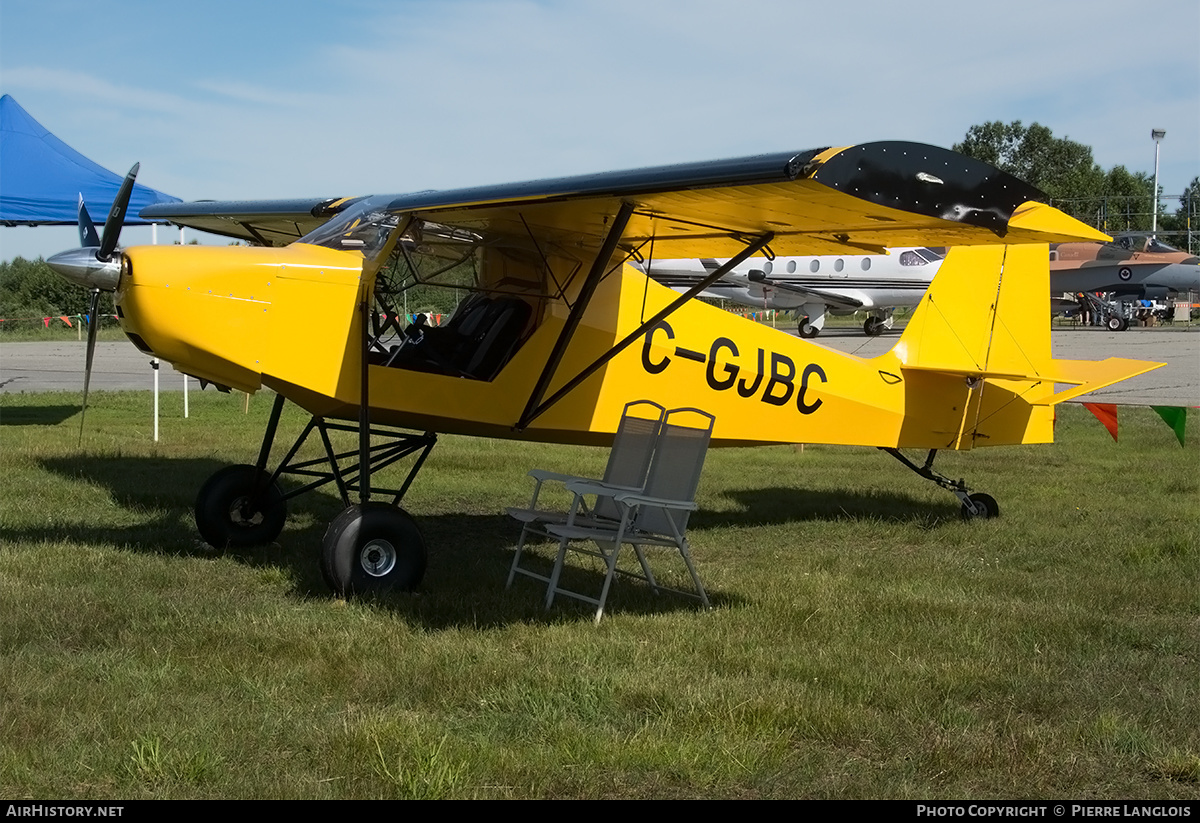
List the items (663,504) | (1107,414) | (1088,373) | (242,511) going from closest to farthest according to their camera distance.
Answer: (663,504) → (242,511) → (1088,373) → (1107,414)

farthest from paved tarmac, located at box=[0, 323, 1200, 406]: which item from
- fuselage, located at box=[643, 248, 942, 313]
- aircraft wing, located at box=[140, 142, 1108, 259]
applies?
aircraft wing, located at box=[140, 142, 1108, 259]

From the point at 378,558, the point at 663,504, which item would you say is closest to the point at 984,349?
the point at 663,504

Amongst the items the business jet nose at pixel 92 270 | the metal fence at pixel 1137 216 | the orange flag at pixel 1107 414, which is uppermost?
the metal fence at pixel 1137 216

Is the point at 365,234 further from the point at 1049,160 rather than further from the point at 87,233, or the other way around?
the point at 1049,160

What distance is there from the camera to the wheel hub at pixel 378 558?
21.5ft

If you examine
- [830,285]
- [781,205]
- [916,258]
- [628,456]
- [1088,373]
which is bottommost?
[628,456]

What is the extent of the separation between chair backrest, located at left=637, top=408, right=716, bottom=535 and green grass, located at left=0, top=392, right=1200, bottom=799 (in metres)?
0.50

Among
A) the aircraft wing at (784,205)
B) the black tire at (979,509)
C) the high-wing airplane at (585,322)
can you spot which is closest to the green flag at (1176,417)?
the high-wing airplane at (585,322)

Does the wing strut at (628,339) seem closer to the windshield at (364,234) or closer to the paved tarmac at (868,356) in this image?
the windshield at (364,234)

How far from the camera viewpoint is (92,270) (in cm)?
673

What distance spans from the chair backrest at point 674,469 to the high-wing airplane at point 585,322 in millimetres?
812

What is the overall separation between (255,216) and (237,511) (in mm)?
3234

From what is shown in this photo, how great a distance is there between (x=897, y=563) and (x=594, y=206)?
3.37 m
